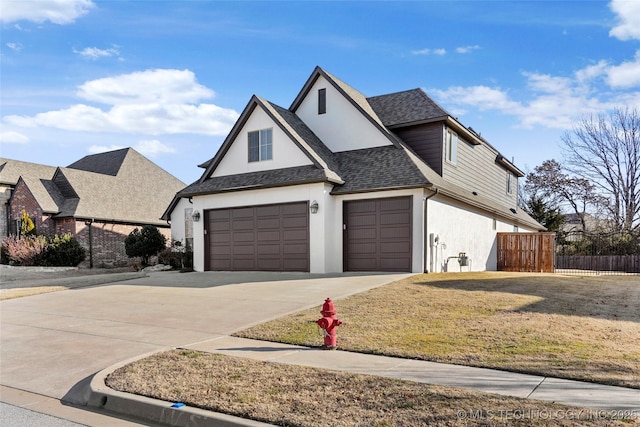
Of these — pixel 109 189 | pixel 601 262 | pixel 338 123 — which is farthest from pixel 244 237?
pixel 601 262

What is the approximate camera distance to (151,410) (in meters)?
4.57

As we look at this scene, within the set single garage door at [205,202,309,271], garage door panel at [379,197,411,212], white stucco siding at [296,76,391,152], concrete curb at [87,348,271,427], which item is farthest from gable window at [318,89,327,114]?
concrete curb at [87,348,271,427]

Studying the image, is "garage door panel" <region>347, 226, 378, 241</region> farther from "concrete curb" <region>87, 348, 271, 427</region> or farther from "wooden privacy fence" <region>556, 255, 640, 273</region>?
"wooden privacy fence" <region>556, 255, 640, 273</region>

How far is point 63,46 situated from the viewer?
544 inches

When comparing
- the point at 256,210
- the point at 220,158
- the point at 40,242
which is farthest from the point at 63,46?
the point at 40,242

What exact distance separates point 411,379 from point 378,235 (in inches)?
439

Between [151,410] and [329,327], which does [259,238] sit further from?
[151,410]

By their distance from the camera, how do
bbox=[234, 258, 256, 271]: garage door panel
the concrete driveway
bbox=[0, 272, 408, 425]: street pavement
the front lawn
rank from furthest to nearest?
bbox=[234, 258, 256, 271]: garage door panel → the concrete driveway → bbox=[0, 272, 408, 425]: street pavement → the front lawn

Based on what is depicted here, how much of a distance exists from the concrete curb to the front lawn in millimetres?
2663

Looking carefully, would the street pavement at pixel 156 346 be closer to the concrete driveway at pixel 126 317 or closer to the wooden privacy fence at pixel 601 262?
the concrete driveway at pixel 126 317

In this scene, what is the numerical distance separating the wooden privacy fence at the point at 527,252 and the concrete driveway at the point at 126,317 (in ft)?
33.6

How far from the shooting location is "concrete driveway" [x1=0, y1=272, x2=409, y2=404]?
20.9 ft

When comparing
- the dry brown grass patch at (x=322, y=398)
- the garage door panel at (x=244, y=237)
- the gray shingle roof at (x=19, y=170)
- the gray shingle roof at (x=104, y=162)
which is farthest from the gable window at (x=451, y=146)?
the gray shingle roof at (x=19, y=170)

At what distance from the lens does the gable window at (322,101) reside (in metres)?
19.5
